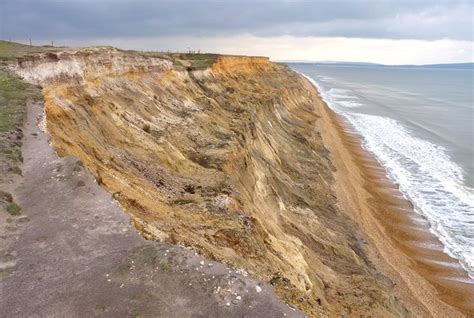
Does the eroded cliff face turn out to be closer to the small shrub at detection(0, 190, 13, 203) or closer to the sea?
the small shrub at detection(0, 190, 13, 203)

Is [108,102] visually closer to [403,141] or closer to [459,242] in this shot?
[459,242]

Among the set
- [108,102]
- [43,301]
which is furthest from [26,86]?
[43,301]

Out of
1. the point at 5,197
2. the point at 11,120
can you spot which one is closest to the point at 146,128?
the point at 11,120

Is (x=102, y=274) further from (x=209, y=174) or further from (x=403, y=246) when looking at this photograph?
(x=403, y=246)

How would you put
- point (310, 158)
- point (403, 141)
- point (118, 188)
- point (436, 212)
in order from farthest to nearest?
point (403, 141) → point (310, 158) → point (436, 212) → point (118, 188)

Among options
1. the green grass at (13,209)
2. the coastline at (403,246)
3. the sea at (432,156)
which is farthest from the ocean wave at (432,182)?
the green grass at (13,209)
